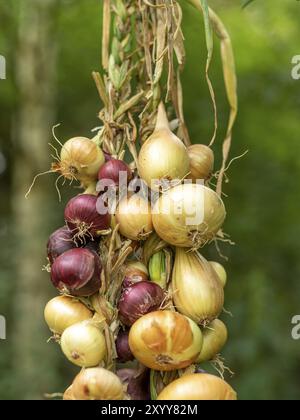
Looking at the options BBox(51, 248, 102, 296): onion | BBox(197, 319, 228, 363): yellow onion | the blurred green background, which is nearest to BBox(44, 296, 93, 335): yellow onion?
BBox(51, 248, 102, 296): onion

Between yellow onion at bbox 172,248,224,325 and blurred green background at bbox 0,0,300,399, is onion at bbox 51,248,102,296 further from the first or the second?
blurred green background at bbox 0,0,300,399

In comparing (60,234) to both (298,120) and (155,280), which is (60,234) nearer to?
(155,280)

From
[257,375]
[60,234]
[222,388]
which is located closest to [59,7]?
[257,375]

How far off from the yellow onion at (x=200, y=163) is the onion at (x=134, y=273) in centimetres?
11

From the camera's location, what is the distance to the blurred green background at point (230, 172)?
218 cm

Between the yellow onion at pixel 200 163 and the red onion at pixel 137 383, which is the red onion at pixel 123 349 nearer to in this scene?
the red onion at pixel 137 383

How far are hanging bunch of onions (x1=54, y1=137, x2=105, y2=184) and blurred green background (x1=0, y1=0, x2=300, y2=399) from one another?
1485mm

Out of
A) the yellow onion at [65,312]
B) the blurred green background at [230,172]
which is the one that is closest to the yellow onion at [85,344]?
the yellow onion at [65,312]

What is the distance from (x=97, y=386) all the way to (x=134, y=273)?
123 millimetres

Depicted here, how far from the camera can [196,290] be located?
55cm

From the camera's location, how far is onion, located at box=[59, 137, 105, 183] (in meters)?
0.59

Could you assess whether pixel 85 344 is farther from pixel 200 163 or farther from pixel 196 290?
pixel 200 163

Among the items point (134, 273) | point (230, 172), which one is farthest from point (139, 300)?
point (230, 172)

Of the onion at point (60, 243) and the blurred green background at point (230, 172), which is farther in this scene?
the blurred green background at point (230, 172)
